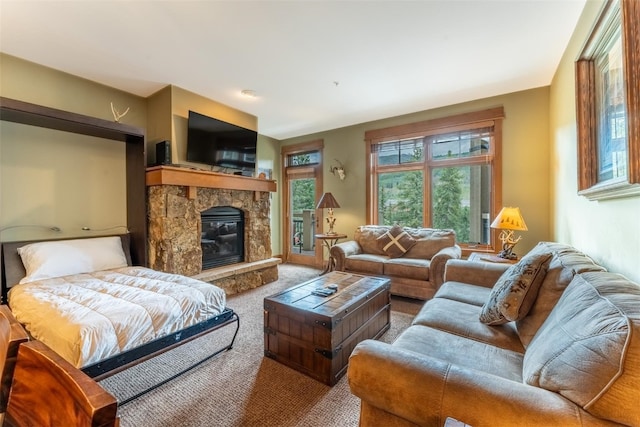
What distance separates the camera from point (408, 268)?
3.41m

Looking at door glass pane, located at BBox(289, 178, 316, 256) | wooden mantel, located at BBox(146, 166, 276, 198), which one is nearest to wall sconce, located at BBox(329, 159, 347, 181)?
door glass pane, located at BBox(289, 178, 316, 256)

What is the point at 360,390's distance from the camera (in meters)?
1.05

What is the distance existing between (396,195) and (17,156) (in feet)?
15.6

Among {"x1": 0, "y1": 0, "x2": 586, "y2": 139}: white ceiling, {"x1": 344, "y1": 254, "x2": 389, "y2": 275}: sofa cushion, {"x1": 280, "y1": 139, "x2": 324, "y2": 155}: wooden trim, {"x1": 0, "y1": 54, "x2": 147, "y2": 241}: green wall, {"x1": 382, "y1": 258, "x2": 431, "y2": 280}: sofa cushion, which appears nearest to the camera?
{"x1": 0, "y1": 0, "x2": 586, "y2": 139}: white ceiling

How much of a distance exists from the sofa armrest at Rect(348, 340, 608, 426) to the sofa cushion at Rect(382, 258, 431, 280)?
2424 millimetres

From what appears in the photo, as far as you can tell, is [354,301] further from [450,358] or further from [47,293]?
[47,293]

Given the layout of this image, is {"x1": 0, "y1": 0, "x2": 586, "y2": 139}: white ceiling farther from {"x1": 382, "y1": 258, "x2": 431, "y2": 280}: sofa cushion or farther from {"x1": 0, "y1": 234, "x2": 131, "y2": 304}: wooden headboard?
{"x1": 382, "y1": 258, "x2": 431, "y2": 280}: sofa cushion

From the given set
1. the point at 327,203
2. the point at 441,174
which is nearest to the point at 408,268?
the point at 441,174

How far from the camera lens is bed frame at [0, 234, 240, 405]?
1.54 m

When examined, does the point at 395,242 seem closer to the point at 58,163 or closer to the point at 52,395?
the point at 52,395

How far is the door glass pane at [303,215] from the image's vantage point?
5.65m

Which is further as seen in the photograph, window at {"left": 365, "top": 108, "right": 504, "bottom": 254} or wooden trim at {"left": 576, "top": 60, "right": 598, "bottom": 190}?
window at {"left": 365, "top": 108, "right": 504, "bottom": 254}

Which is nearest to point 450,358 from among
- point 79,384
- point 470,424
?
point 470,424

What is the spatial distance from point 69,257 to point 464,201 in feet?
15.9
